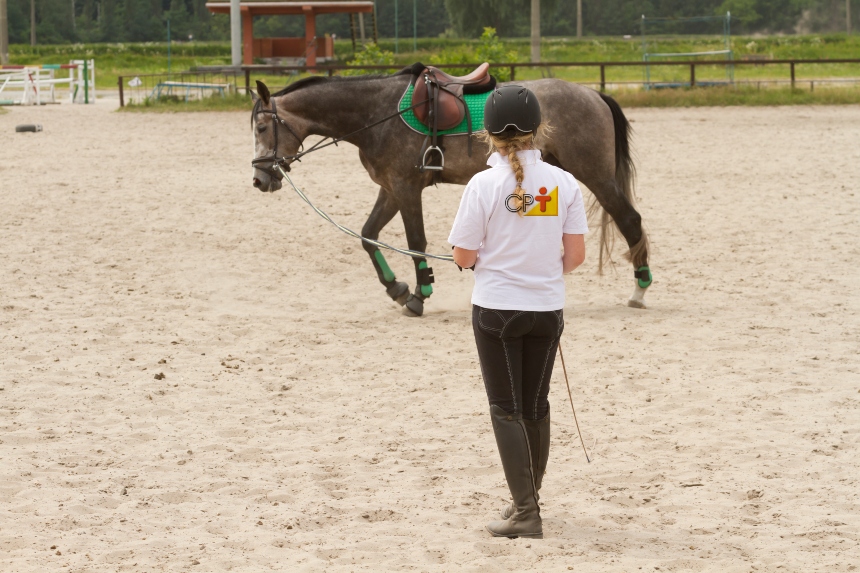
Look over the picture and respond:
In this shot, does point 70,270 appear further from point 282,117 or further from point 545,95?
point 545,95

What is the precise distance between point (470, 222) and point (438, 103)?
14.2 ft

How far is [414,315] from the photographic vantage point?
27.1 ft

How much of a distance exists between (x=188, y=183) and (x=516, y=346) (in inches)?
402

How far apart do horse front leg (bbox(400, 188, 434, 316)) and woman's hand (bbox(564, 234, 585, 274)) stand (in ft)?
13.3

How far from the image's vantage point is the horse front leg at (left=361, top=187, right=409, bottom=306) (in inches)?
328

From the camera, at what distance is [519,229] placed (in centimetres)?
379

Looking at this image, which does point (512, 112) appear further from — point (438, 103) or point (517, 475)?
point (438, 103)

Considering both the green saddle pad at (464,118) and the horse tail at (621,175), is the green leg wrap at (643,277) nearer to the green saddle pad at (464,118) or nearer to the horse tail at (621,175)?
the horse tail at (621,175)

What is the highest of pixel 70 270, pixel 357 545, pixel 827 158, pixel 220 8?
pixel 220 8

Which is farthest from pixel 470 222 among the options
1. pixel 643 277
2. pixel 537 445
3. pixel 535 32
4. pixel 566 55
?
pixel 566 55

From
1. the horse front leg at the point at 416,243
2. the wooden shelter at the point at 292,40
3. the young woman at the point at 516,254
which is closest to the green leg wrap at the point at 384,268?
the horse front leg at the point at 416,243

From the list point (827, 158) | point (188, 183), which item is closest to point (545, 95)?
point (188, 183)

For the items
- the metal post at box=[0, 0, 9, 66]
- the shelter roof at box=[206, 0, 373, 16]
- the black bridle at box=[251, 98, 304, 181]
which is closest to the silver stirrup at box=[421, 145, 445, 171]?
the black bridle at box=[251, 98, 304, 181]

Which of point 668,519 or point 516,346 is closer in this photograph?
point 516,346
